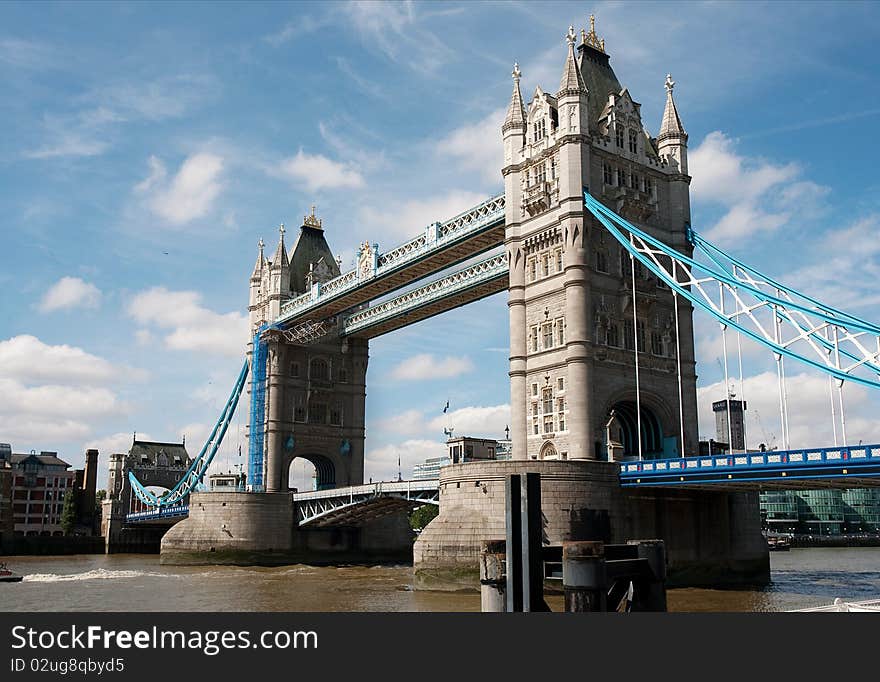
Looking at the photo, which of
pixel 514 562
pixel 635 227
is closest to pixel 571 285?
pixel 635 227

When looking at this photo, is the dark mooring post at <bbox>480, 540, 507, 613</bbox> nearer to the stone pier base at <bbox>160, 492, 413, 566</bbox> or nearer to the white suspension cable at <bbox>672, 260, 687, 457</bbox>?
the white suspension cable at <bbox>672, 260, 687, 457</bbox>

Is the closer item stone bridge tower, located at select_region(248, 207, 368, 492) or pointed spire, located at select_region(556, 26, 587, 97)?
pointed spire, located at select_region(556, 26, 587, 97)

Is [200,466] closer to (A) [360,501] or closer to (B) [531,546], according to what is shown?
(A) [360,501]

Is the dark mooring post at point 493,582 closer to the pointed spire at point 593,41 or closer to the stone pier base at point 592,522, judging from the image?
the stone pier base at point 592,522

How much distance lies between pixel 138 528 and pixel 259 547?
3753 centimetres

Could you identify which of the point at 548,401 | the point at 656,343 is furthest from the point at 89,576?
the point at 656,343

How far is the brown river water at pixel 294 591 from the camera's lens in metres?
40.7

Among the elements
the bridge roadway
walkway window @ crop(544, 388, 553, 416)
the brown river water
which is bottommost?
the brown river water

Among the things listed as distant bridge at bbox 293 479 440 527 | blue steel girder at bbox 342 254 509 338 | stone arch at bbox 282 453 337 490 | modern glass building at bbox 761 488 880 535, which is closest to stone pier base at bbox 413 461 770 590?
distant bridge at bbox 293 479 440 527

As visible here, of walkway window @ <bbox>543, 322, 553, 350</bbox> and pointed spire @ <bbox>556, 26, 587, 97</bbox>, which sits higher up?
pointed spire @ <bbox>556, 26, 587, 97</bbox>

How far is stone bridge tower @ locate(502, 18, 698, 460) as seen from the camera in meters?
51.4

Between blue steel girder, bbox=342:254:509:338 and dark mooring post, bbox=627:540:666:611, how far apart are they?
38643mm
